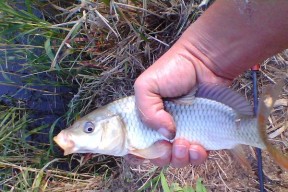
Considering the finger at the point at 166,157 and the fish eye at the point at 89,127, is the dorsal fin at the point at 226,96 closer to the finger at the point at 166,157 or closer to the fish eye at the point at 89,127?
the finger at the point at 166,157

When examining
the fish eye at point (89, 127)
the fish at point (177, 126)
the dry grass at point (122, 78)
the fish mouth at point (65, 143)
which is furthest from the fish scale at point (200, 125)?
the dry grass at point (122, 78)

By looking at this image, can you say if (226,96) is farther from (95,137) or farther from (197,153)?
(95,137)

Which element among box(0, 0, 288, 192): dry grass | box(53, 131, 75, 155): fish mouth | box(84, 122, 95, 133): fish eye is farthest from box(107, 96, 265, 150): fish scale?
box(0, 0, 288, 192): dry grass

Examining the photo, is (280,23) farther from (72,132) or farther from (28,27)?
(28,27)

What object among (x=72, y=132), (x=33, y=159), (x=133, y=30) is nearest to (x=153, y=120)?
(x=72, y=132)

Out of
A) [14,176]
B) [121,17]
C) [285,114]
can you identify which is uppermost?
[121,17]

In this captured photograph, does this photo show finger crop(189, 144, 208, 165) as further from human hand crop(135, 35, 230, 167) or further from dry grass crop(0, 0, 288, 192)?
dry grass crop(0, 0, 288, 192)
